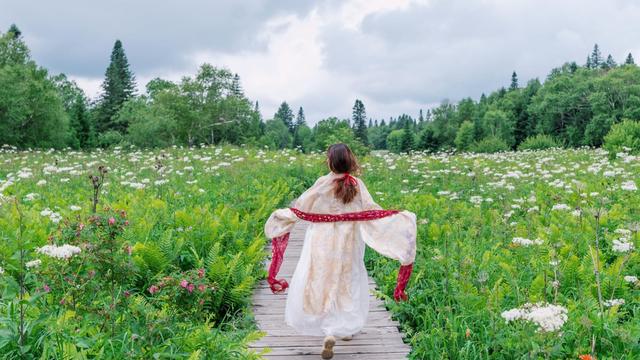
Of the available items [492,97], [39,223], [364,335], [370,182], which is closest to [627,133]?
[370,182]

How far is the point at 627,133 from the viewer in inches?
741

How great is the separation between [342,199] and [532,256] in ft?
9.98

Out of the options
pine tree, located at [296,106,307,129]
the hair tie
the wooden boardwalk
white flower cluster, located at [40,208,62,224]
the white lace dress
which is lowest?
the wooden boardwalk

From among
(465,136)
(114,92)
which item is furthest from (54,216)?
(465,136)

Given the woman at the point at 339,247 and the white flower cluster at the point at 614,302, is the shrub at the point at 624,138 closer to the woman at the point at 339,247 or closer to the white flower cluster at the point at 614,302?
the white flower cluster at the point at 614,302

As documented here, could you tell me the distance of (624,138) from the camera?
720 inches

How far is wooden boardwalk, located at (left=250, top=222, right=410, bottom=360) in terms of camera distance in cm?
492

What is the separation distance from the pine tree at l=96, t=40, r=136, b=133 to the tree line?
0.12 metres

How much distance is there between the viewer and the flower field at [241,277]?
153 inches

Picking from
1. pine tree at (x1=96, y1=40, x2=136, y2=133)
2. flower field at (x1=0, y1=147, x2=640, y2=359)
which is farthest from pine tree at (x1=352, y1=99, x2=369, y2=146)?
flower field at (x1=0, y1=147, x2=640, y2=359)

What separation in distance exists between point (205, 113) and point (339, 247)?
49032mm

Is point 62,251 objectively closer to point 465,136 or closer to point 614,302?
point 614,302

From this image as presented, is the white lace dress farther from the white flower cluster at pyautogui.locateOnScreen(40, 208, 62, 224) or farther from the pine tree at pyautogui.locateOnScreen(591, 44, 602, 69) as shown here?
the pine tree at pyautogui.locateOnScreen(591, 44, 602, 69)

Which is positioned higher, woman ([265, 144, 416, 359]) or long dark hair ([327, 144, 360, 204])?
long dark hair ([327, 144, 360, 204])
